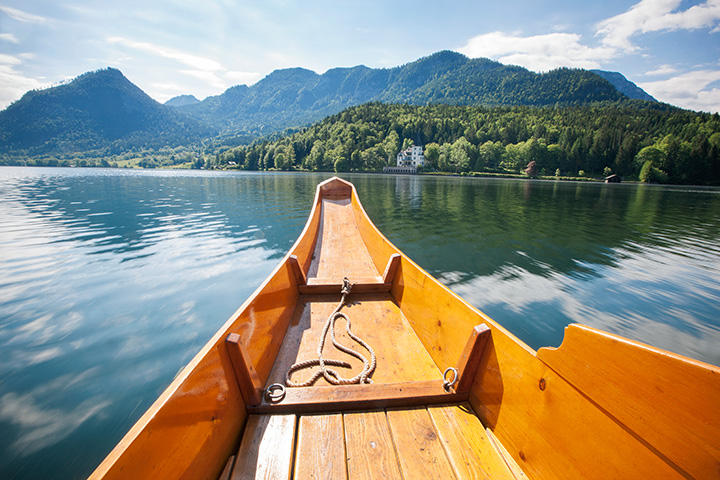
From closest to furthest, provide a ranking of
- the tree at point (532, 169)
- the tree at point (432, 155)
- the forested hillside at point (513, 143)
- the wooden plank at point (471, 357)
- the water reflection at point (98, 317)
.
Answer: the wooden plank at point (471, 357) < the water reflection at point (98, 317) < the forested hillside at point (513, 143) < the tree at point (532, 169) < the tree at point (432, 155)

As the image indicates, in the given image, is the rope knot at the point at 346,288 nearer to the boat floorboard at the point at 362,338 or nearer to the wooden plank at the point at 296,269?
the boat floorboard at the point at 362,338

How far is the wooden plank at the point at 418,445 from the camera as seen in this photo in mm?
1791

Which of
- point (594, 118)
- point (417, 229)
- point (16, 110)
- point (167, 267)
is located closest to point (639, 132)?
point (594, 118)

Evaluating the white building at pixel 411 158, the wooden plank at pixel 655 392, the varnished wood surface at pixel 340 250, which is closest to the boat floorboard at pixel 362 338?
the varnished wood surface at pixel 340 250

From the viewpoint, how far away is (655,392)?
49.6 inches

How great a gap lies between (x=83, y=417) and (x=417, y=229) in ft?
42.6

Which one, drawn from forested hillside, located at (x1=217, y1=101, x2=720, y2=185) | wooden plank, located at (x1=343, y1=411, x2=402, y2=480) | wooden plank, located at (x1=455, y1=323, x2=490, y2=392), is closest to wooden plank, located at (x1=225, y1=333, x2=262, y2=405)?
wooden plank, located at (x1=343, y1=411, x2=402, y2=480)

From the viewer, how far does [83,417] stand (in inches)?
151

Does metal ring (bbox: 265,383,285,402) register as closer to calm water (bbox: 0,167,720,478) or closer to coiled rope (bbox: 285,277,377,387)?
coiled rope (bbox: 285,277,377,387)

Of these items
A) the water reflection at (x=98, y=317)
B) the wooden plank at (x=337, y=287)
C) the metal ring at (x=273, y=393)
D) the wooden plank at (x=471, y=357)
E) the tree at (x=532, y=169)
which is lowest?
the water reflection at (x=98, y=317)

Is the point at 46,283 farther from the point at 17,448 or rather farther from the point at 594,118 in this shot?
the point at 594,118

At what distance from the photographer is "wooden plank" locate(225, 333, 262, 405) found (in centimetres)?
198

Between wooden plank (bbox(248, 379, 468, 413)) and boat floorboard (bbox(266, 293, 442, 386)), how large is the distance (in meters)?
0.30

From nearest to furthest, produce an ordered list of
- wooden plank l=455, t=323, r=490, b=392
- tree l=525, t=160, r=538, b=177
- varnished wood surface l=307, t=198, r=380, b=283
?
wooden plank l=455, t=323, r=490, b=392
varnished wood surface l=307, t=198, r=380, b=283
tree l=525, t=160, r=538, b=177
